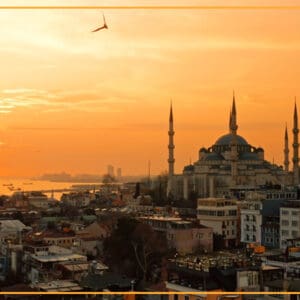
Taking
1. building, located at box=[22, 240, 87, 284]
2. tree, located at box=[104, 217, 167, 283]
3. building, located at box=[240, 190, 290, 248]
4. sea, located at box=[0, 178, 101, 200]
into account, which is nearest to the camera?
building, located at box=[22, 240, 87, 284]

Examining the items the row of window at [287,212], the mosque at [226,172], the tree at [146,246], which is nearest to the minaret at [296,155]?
the mosque at [226,172]

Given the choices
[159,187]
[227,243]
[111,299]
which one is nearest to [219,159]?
[159,187]

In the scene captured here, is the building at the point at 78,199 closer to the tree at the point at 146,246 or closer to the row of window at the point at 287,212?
the row of window at the point at 287,212

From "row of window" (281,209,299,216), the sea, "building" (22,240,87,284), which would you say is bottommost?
"building" (22,240,87,284)

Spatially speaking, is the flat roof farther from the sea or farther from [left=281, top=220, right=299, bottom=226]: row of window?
[left=281, top=220, right=299, bottom=226]: row of window

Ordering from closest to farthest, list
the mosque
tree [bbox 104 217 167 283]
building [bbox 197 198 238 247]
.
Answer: tree [bbox 104 217 167 283] → building [bbox 197 198 238 247] → the mosque

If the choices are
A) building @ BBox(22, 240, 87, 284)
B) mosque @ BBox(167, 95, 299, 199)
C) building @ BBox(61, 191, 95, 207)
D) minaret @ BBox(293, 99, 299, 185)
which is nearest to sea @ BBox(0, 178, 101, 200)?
building @ BBox(22, 240, 87, 284)
